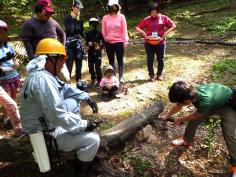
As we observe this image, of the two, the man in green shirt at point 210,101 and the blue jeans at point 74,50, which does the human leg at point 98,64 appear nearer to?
the blue jeans at point 74,50

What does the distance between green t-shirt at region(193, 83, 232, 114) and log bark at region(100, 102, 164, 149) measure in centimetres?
128

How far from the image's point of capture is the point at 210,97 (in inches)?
192

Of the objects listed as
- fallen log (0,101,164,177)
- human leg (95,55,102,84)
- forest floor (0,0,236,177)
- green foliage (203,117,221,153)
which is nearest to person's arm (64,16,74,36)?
human leg (95,55,102,84)

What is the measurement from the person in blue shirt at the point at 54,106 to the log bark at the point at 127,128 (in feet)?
2.29

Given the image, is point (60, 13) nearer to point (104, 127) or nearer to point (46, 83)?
point (104, 127)

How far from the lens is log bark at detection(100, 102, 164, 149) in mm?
5316

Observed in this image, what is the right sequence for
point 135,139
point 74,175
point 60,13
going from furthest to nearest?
point 60,13, point 135,139, point 74,175

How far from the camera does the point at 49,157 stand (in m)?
4.46

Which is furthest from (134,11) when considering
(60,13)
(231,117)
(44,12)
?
(231,117)

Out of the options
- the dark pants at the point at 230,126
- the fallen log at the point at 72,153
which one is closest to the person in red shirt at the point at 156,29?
the fallen log at the point at 72,153

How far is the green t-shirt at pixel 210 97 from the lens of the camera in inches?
191

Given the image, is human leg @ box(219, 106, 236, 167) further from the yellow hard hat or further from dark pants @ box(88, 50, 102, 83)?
dark pants @ box(88, 50, 102, 83)

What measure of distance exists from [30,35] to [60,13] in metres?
11.0

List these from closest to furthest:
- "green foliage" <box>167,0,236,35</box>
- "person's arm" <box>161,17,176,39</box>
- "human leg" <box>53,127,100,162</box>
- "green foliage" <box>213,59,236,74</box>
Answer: "human leg" <box>53,127,100,162</box> → "person's arm" <box>161,17,176,39</box> → "green foliage" <box>213,59,236,74</box> → "green foliage" <box>167,0,236,35</box>
